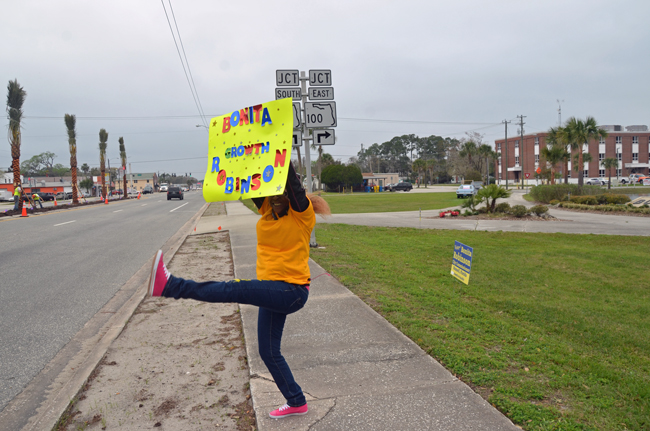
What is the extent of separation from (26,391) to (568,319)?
5.54 meters

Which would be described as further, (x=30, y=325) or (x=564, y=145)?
(x=564, y=145)

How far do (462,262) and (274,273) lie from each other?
12.7 feet

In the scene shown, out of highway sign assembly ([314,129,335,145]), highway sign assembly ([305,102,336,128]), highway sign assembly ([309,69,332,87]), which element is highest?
highway sign assembly ([309,69,332,87])

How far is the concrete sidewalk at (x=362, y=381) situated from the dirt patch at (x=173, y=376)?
181 mm

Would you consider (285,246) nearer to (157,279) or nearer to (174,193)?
(157,279)

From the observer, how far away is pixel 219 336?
4.87 m

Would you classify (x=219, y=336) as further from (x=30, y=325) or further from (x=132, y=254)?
(x=132, y=254)

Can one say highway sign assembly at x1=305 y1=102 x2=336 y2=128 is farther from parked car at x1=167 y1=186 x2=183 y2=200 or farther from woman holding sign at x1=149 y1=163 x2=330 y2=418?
parked car at x1=167 y1=186 x2=183 y2=200

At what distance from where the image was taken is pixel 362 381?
11.8 feet

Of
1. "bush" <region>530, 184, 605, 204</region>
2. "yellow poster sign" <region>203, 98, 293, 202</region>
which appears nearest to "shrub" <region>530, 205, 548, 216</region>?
"bush" <region>530, 184, 605, 204</region>

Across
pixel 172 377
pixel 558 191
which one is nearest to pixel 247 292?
pixel 172 377

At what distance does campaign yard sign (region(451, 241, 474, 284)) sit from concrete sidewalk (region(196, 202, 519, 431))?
1507 mm

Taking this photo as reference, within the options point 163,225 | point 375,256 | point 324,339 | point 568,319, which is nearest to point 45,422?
point 324,339

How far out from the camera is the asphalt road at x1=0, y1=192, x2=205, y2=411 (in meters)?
4.67
